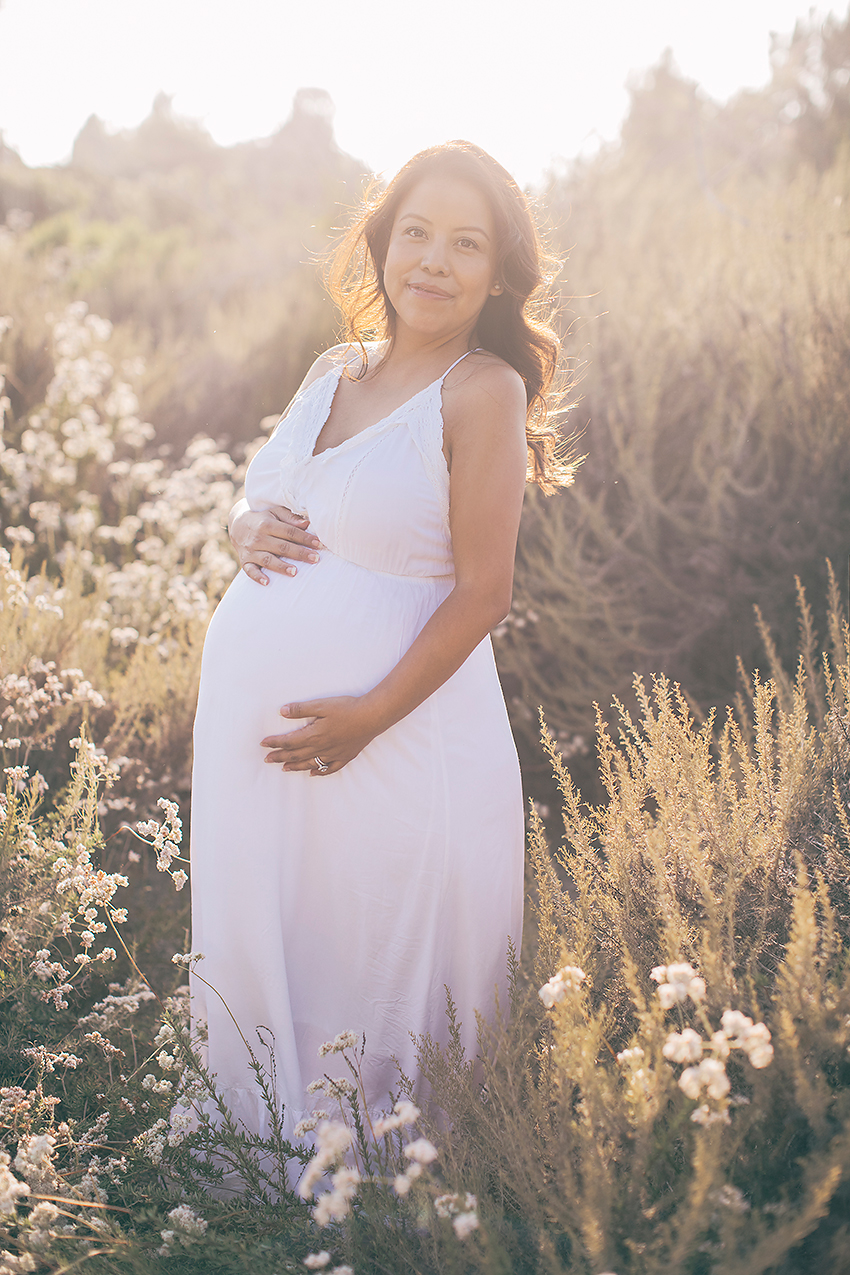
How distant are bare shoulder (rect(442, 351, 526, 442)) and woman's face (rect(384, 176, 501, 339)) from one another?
0.57 ft

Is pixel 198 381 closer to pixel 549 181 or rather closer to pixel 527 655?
pixel 549 181

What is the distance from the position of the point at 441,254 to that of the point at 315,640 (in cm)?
87

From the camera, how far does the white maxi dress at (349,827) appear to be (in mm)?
1983

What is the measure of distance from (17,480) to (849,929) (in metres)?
4.62

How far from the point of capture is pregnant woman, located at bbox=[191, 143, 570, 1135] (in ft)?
6.28

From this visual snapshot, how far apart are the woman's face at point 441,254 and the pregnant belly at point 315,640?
0.59 metres

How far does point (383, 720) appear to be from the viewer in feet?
6.23

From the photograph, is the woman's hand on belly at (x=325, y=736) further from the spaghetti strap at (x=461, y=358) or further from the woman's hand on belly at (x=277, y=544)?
the spaghetti strap at (x=461, y=358)

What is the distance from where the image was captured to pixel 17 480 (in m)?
4.95

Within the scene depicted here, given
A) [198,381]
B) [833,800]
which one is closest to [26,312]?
[198,381]

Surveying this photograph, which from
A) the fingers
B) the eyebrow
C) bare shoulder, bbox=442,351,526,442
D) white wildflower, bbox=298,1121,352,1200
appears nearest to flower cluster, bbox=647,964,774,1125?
white wildflower, bbox=298,1121,352,1200

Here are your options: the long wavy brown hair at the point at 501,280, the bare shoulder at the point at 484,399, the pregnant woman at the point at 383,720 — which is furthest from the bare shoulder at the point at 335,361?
the bare shoulder at the point at 484,399

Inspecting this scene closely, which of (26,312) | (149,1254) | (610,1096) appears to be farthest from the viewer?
(26,312)

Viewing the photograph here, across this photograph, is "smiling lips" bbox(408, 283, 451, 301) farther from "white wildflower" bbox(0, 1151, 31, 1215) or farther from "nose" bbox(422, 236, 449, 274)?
"white wildflower" bbox(0, 1151, 31, 1215)
